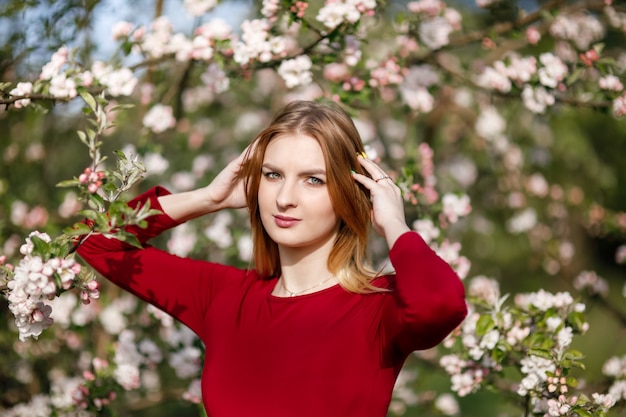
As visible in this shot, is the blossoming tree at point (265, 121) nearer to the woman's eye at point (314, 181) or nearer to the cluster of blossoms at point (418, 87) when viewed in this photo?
the cluster of blossoms at point (418, 87)

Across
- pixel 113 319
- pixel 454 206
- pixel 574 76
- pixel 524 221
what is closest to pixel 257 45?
pixel 454 206

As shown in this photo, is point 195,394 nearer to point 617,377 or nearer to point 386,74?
point 386,74

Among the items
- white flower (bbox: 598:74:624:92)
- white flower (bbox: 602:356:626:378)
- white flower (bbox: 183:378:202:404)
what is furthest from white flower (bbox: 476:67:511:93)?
white flower (bbox: 183:378:202:404)

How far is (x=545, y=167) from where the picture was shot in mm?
5312

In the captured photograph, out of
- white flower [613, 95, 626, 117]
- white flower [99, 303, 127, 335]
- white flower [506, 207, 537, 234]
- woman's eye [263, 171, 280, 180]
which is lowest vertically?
white flower [506, 207, 537, 234]

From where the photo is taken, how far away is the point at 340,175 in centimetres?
204

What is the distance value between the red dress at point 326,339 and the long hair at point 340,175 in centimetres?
7

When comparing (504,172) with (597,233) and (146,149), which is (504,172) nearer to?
(597,233)

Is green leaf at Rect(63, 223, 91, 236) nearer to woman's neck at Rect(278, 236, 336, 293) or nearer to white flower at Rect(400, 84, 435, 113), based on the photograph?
woman's neck at Rect(278, 236, 336, 293)

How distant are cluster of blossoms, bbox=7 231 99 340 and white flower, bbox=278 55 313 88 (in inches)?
48.4

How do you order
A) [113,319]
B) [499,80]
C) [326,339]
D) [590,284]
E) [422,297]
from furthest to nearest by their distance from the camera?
[590,284] < [113,319] < [499,80] < [326,339] < [422,297]

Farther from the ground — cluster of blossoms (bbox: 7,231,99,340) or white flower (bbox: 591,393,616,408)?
cluster of blossoms (bbox: 7,231,99,340)

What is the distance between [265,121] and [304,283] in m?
3.24

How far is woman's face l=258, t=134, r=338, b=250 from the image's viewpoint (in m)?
2.02
